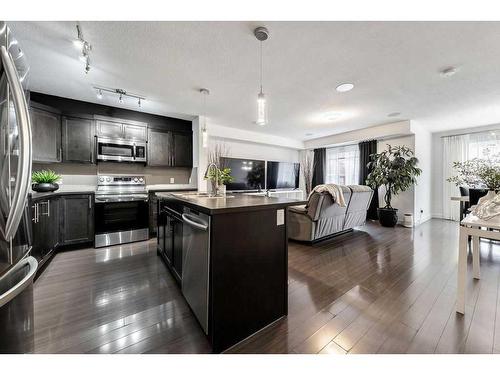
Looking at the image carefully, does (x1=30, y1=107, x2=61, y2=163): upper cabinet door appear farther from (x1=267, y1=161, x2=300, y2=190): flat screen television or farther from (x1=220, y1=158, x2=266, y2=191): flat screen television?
(x1=267, y1=161, x2=300, y2=190): flat screen television

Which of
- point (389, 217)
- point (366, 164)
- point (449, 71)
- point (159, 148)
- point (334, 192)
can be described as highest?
point (449, 71)

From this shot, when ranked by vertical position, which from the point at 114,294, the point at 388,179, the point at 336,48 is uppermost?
the point at 336,48

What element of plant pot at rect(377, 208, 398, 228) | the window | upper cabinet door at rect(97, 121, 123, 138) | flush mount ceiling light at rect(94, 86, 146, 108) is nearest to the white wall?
plant pot at rect(377, 208, 398, 228)

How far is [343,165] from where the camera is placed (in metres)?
6.21

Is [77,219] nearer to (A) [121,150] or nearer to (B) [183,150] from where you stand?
(A) [121,150]

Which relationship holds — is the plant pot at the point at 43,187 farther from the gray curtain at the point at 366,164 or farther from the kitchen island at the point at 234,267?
the gray curtain at the point at 366,164

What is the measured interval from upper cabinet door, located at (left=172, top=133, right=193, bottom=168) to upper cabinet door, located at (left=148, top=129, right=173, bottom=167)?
0.11 metres

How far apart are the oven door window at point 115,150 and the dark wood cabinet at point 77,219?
88 cm

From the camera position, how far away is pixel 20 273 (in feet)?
2.59

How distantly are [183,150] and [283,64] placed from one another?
2.87m

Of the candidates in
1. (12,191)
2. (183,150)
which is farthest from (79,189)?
(12,191)
